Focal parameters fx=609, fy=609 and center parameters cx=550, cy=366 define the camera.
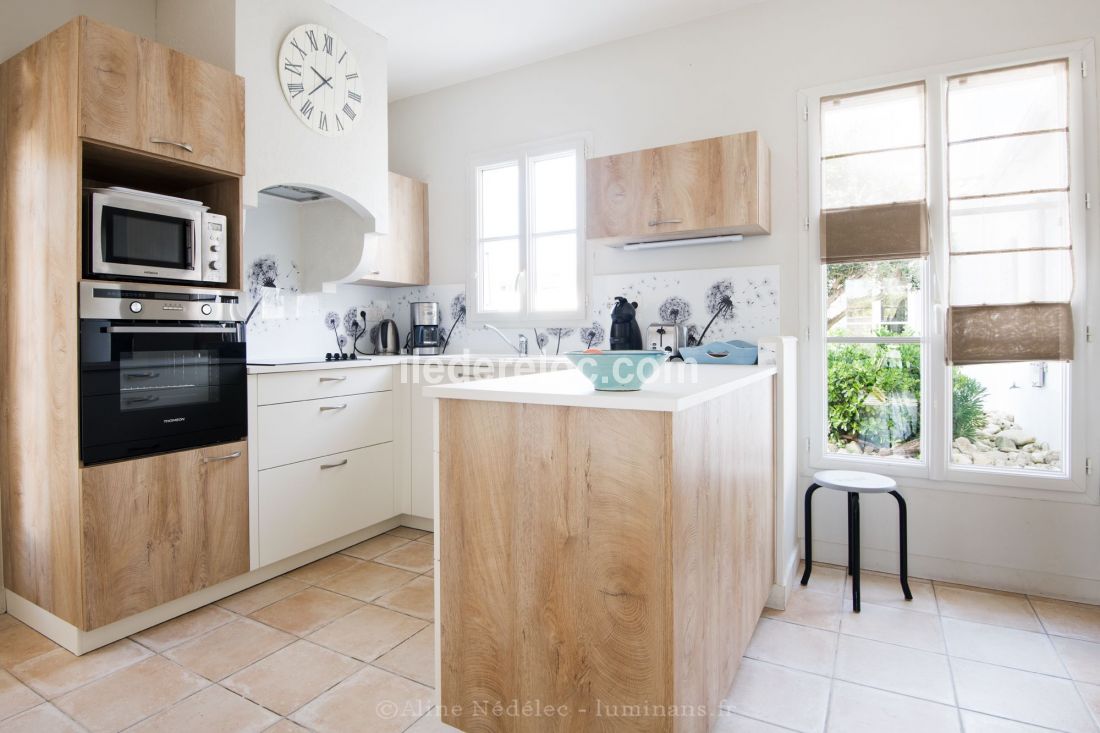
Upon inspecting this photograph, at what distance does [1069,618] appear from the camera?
7.72 ft

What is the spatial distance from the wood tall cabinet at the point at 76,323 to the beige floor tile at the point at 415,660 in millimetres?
885

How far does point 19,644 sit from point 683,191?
3.17 metres

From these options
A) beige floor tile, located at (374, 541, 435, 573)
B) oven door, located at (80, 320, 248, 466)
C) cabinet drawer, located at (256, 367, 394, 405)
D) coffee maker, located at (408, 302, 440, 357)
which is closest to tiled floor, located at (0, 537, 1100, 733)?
beige floor tile, located at (374, 541, 435, 573)

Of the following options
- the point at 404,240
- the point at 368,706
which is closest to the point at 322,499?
the point at 368,706

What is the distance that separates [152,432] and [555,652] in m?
1.76

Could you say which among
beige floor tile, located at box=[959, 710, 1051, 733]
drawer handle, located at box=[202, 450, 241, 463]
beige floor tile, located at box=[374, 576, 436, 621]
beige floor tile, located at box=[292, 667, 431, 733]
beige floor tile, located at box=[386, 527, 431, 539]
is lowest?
beige floor tile, located at box=[959, 710, 1051, 733]

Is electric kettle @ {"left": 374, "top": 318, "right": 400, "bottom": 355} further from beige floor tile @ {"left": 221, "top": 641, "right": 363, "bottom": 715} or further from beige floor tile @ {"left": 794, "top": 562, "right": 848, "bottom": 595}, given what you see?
beige floor tile @ {"left": 794, "top": 562, "right": 848, "bottom": 595}

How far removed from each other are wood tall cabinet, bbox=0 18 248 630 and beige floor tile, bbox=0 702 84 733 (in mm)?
340

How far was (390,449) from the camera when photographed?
336cm

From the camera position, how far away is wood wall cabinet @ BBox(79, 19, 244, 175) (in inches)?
81.0

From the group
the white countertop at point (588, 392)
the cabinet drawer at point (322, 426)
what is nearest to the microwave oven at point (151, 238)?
the cabinet drawer at point (322, 426)

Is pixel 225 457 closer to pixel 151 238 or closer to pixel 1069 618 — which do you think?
pixel 151 238

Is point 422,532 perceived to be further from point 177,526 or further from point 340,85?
point 340,85

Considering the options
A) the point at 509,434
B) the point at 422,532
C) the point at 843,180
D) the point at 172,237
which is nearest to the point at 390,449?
the point at 422,532
